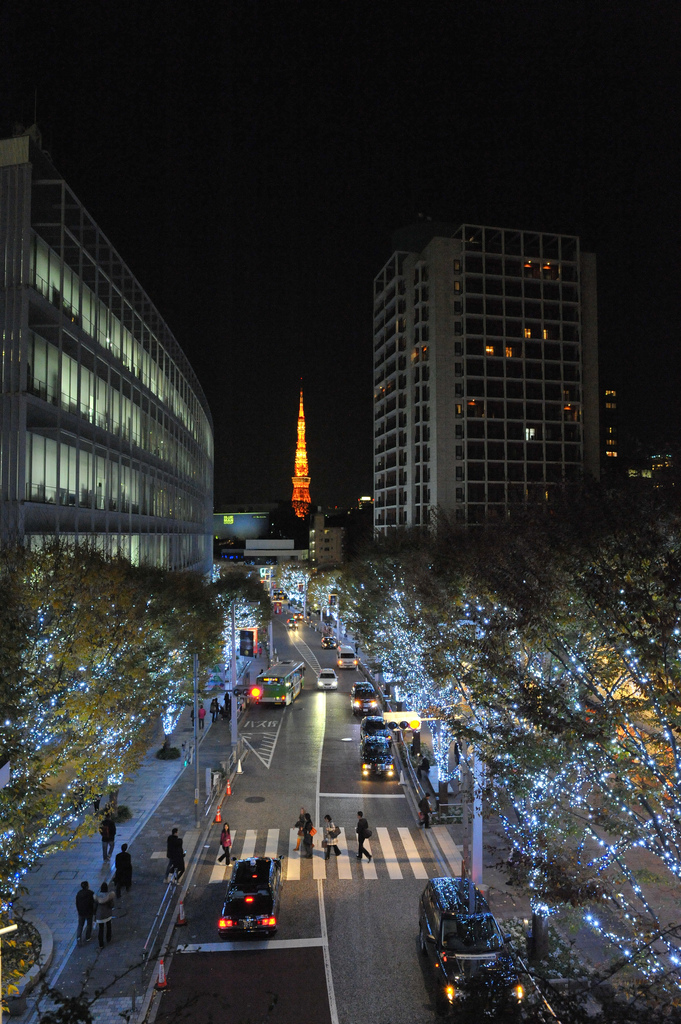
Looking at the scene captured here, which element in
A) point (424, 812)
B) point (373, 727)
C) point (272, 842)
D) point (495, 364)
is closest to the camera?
point (272, 842)

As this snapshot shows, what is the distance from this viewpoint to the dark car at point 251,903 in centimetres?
1507

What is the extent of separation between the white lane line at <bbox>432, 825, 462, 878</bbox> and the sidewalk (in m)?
7.63

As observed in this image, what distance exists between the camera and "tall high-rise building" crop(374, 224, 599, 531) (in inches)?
3081

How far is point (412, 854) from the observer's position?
816 inches

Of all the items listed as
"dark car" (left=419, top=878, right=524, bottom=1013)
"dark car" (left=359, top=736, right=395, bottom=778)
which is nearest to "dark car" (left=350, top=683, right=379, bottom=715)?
"dark car" (left=359, top=736, right=395, bottom=778)

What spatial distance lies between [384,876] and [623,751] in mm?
11207

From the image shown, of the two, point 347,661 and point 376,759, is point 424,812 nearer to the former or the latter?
point 376,759

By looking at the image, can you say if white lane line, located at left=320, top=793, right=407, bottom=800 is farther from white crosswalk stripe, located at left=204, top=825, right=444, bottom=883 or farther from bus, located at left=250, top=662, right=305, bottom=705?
bus, located at left=250, top=662, right=305, bottom=705

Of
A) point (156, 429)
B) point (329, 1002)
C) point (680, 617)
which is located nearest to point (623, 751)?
point (680, 617)

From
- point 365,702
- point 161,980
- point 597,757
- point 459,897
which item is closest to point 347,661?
point 365,702

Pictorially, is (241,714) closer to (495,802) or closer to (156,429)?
(156,429)

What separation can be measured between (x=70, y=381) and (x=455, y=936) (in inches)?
1050

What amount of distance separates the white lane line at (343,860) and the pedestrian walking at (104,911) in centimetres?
607

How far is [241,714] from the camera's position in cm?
4222
